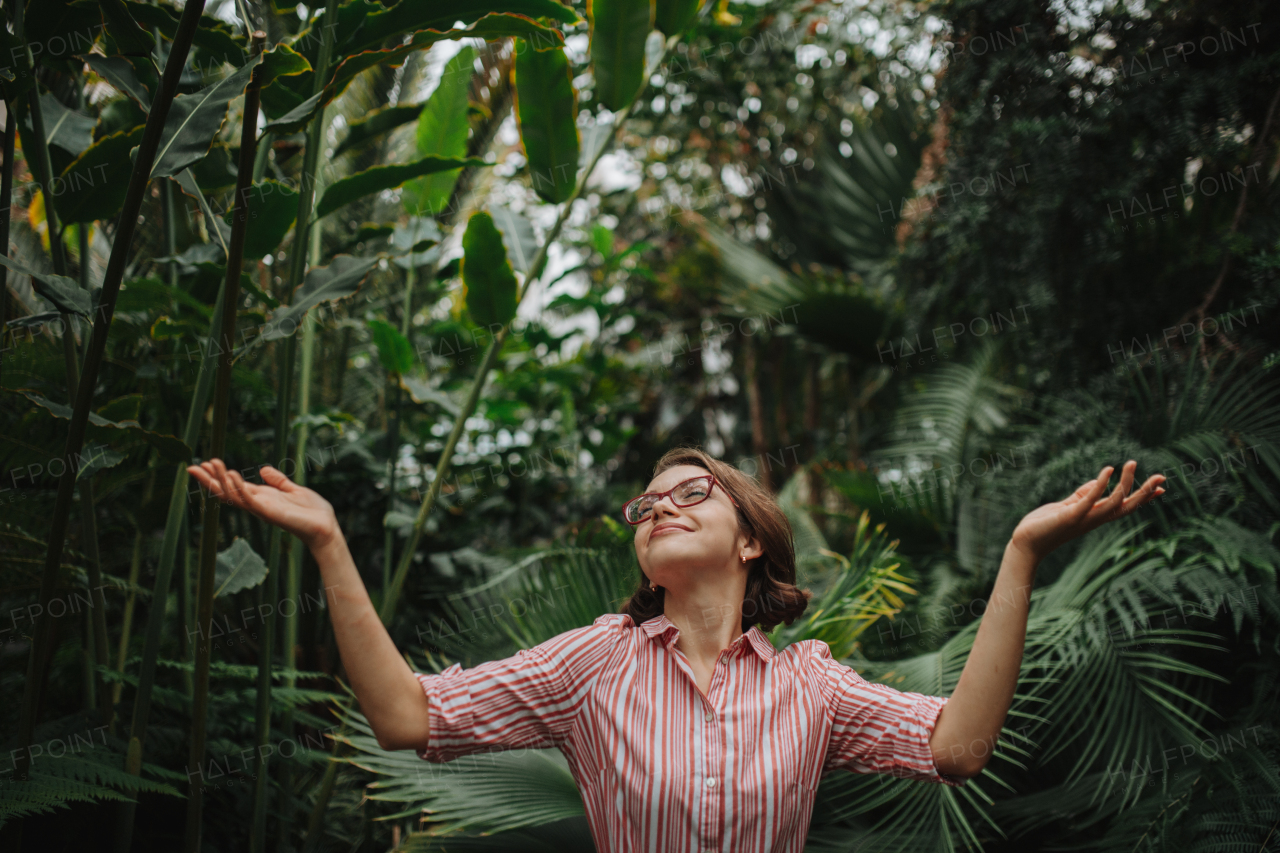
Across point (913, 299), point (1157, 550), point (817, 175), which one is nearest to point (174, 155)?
point (1157, 550)

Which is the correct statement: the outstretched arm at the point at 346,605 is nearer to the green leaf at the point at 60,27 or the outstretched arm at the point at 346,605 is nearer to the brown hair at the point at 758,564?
the brown hair at the point at 758,564

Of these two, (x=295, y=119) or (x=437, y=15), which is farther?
(x=437, y=15)

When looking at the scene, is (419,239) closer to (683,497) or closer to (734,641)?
(683,497)

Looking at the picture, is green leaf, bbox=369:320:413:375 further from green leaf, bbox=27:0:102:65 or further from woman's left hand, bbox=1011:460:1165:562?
woman's left hand, bbox=1011:460:1165:562

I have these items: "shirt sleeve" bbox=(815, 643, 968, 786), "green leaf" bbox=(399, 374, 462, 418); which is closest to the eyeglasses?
"shirt sleeve" bbox=(815, 643, 968, 786)

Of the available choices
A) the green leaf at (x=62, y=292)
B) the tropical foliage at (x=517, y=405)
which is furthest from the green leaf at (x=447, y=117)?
the green leaf at (x=62, y=292)

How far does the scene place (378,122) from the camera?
1646 mm

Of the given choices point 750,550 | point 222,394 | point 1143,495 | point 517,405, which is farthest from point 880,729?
point 517,405

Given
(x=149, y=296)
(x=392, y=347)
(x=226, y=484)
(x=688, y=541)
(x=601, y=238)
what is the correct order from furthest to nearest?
(x=601, y=238) → (x=392, y=347) → (x=149, y=296) → (x=688, y=541) → (x=226, y=484)

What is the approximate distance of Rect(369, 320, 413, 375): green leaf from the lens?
2.07 metres

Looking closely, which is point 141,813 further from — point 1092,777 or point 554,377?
point 1092,777

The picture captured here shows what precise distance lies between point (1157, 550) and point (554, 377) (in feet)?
7.38

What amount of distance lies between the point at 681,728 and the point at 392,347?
4.75 ft

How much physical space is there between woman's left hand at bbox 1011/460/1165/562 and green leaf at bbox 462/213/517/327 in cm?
135
